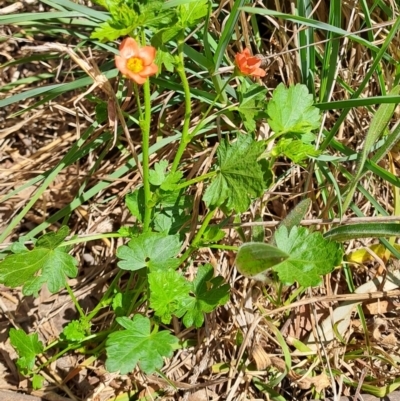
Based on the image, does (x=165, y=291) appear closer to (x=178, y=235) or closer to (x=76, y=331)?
(x=178, y=235)

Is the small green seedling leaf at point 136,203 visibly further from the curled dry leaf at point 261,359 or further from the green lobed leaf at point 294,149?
the curled dry leaf at point 261,359

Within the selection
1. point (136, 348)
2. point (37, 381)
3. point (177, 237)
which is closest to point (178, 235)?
point (177, 237)

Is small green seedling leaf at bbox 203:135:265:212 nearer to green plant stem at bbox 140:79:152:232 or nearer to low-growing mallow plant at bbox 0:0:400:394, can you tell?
low-growing mallow plant at bbox 0:0:400:394

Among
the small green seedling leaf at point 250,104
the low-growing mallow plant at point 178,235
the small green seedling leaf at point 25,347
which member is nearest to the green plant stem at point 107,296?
the low-growing mallow plant at point 178,235

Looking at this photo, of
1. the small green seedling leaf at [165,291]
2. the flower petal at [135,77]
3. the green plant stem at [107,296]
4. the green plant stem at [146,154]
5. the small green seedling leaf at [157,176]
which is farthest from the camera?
the green plant stem at [107,296]

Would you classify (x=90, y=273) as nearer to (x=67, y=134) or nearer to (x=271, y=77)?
(x=67, y=134)

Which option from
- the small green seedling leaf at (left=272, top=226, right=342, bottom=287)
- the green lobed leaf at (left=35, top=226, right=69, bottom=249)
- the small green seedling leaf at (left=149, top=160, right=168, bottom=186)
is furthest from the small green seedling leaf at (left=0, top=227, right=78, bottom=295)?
the small green seedling leaf at (left=272, top=226, right=342, bottom=287)

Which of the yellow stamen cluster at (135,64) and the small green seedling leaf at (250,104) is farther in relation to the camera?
the small green seedling leaf at (250,104)

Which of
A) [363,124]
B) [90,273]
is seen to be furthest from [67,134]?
[363,124]
